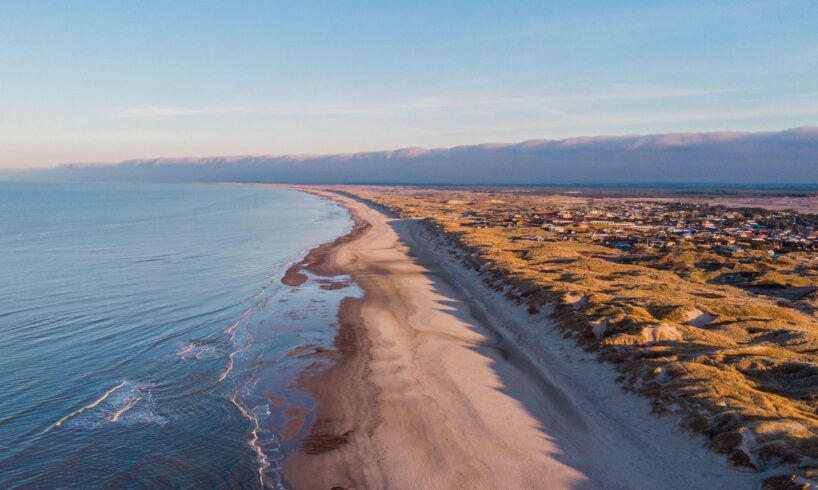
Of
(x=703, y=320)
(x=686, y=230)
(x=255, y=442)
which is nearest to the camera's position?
(x=255, y=442)

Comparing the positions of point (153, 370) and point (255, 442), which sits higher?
point (153, 370)

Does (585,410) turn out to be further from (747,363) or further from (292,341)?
(292,341)

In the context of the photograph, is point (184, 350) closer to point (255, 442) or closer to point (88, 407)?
point (88, 407)

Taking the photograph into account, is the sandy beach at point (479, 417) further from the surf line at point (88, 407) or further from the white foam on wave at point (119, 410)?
the surf line at point (88, 407)

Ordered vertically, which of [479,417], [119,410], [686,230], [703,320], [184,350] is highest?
[686,230]

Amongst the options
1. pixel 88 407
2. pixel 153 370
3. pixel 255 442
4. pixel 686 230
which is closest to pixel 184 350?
pixel 153 370

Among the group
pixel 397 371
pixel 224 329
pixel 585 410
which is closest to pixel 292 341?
pixel 224 329

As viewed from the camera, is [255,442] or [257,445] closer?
[257,445]
